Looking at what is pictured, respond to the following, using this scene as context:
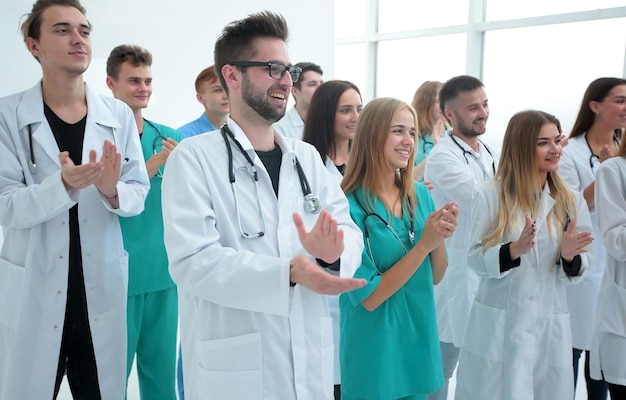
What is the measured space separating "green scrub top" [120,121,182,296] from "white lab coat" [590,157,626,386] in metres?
1.80

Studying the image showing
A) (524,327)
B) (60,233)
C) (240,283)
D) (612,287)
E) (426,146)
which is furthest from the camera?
(426,146)

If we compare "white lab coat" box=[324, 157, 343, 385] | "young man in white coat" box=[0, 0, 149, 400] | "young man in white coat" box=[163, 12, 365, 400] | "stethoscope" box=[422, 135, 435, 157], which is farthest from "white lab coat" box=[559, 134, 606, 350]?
"young man in white coat" box=[0, 0, 149, 400]

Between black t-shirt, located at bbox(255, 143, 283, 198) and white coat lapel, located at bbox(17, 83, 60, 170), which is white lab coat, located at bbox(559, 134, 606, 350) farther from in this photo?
white coat lapel, located at bbox(17, 83, 60, 170)

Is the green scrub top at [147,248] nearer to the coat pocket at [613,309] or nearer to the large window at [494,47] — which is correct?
the coat pocket at [613,309]

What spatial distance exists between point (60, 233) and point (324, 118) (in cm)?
134

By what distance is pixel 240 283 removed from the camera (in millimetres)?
1409

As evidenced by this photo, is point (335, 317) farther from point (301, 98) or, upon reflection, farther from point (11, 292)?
point (301, 98)

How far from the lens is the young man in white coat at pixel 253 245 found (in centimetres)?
141

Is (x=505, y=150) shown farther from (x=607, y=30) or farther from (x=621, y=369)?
(x=607, y=30)

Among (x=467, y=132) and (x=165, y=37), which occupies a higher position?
(x=165, y=37)

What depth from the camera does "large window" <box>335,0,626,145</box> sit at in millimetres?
5184

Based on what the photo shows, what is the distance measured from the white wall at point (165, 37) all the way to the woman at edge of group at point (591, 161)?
1.78 metres

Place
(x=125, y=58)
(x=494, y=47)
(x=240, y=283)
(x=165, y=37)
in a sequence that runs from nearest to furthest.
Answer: (x=240, y=283) → (x=125, y=58) → (x=165, y=37) → (x=494, y=47)

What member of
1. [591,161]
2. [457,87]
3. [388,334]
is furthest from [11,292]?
[591,161]
